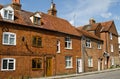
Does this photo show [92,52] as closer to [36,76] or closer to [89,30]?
[89,30]

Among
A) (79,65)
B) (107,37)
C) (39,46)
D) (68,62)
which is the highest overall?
(107,37)

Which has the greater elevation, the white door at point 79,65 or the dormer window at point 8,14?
the dormer window at point 8,14

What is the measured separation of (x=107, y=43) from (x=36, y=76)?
23.8 metres

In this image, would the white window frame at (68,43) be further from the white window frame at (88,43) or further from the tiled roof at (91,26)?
the tiled roof at (91,26)

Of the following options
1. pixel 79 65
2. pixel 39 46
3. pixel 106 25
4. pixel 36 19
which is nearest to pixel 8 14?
pixel 36 19

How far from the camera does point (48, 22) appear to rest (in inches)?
1265

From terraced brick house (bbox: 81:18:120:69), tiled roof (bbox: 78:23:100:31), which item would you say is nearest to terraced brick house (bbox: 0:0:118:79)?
tiled roof (bbox: 78:23:100:31)

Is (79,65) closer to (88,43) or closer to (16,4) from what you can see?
Result: (88,43)

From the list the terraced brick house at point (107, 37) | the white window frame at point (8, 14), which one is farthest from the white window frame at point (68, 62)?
the terraced brick house at point (107, 37)

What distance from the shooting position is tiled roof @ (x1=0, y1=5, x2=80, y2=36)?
88.8 feet

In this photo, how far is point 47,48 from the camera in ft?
96.9

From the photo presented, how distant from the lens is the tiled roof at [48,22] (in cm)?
2706

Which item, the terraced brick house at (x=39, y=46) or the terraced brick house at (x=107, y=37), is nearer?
the terraced brick house at (x=39, y=46)

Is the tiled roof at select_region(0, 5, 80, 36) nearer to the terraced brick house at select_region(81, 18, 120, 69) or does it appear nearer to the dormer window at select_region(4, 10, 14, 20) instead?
the dormer window at select_region(4, 10, 14, 20)
